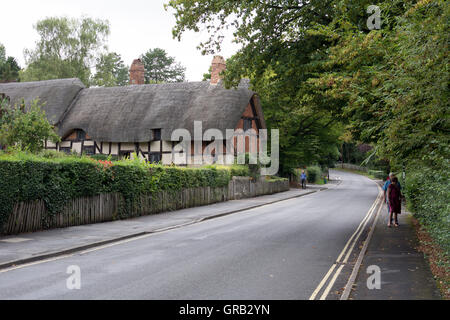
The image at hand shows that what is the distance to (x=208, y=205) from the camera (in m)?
23.7

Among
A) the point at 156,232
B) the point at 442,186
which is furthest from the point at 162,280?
the point at 156,232

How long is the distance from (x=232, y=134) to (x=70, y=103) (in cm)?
1770

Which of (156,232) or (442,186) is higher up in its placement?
(442,186)

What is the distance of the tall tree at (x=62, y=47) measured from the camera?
5141 cm

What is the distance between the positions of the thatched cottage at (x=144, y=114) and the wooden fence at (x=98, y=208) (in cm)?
966

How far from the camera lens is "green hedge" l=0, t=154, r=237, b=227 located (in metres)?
11.4

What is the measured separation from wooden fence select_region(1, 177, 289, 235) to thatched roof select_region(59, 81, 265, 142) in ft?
31.2

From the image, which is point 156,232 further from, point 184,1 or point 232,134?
point 232,134

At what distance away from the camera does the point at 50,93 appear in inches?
1631

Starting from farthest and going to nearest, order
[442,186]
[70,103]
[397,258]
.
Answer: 1. [70,103]
2. [397,258]
3. [442,186]

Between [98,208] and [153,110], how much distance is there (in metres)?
21.9

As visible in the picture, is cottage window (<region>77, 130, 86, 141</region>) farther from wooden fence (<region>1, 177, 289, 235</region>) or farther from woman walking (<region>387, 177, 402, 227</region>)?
woman walking (<region>387, 177, 402, 227</region>)

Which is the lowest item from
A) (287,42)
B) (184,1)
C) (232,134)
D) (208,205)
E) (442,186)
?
(208,205)
